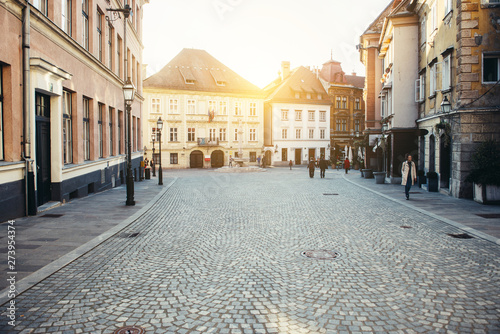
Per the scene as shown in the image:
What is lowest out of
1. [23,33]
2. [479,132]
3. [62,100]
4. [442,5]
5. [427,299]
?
[427,299]

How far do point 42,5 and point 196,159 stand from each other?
4278cm

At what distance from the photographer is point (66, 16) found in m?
15.1

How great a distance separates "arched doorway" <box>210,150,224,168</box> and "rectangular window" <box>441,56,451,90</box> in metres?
40.5

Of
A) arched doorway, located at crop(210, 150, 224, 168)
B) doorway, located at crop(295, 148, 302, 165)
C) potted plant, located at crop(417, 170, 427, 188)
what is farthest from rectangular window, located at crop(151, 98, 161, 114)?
potted plant, located at crop(417, 170, 427, 188)

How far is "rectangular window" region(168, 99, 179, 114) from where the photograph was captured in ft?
177

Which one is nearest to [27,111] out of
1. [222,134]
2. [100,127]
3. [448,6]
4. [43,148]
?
[43,148]

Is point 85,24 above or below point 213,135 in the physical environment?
above

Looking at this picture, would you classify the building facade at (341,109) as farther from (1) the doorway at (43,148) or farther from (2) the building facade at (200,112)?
(1) the doorway at (43,148)

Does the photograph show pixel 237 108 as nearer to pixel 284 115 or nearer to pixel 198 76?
pixel 198 76

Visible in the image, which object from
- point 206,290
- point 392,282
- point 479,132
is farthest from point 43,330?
point 479,132

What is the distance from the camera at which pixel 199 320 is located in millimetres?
4688

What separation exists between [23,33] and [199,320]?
10.4 meters

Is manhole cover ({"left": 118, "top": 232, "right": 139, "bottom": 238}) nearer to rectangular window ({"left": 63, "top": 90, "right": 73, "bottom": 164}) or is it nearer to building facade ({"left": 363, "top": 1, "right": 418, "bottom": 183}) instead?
rectangular window ({"left": 63, "top": 90, "right": 73, "bottom": 164})

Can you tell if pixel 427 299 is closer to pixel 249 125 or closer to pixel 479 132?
pixel 479 132
